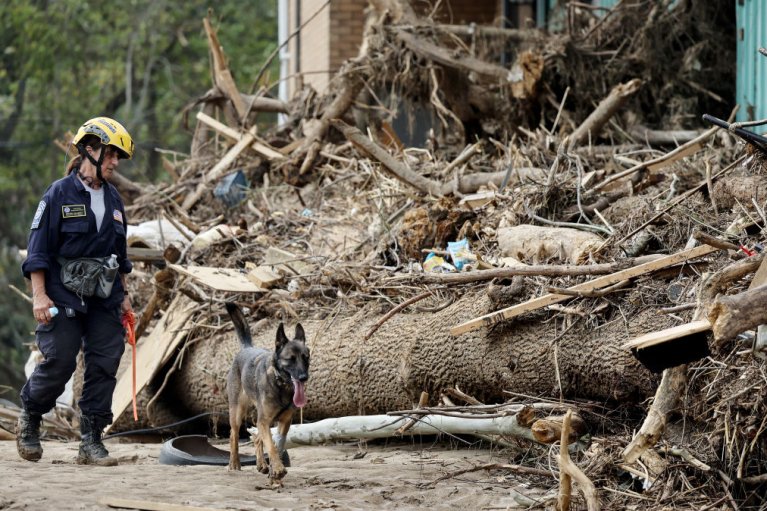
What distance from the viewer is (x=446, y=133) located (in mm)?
12922

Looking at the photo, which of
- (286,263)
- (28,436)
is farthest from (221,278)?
(28,436)

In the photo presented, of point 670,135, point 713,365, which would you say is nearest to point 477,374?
point 713,365

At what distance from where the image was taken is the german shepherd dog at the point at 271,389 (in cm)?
653

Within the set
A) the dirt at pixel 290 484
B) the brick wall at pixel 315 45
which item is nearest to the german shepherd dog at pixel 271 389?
the dirt at pixel 290 484

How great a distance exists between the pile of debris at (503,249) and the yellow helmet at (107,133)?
210 cm

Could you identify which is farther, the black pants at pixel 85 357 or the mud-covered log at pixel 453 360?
the black pants at pixel 85 357

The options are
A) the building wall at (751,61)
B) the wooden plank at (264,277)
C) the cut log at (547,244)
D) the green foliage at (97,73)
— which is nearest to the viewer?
the cut log at (547,244)

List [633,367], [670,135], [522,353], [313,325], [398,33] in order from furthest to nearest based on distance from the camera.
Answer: [398,33] < [670,135] < [313,325] < [522,353] < [633,367]

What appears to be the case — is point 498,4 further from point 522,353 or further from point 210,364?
point 522,353

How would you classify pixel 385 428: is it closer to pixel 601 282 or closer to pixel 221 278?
pixel 601 282

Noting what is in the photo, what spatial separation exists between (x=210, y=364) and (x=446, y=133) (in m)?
4.68

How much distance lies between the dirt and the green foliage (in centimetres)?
2102

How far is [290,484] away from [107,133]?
257cm

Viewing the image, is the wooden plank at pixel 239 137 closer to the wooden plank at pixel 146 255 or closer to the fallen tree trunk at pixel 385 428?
the wooden plank at pixel 146 255
